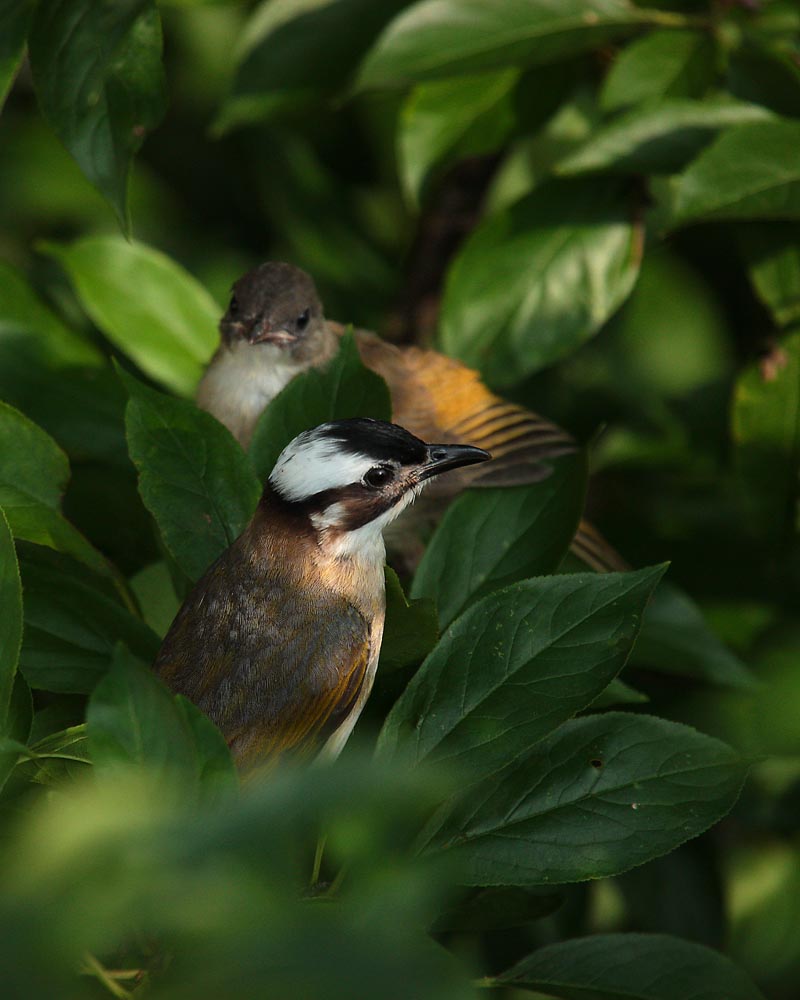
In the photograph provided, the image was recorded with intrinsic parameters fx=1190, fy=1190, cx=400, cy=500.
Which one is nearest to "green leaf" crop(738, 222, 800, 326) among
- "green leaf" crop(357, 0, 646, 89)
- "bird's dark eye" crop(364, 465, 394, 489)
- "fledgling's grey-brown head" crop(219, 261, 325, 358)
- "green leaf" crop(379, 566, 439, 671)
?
"green leaf" crop(357, 0, 646, 89)

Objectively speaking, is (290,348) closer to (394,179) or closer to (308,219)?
(308,219)

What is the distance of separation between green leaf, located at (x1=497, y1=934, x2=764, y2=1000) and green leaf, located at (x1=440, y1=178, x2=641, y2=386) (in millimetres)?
1495

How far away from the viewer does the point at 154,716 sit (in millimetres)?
1222

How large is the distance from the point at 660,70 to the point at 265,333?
4.07 feet

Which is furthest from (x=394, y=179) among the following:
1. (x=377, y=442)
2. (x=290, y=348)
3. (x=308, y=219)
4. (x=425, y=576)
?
(x=425, y=576)

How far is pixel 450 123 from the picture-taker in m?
3.15

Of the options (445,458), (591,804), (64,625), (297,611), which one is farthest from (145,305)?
(591,804)

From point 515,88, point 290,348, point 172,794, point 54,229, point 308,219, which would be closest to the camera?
point 172,794

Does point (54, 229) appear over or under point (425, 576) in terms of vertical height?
under

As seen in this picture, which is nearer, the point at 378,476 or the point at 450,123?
the point at 378,476

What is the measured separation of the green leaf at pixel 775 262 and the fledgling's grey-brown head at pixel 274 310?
4.16 ft

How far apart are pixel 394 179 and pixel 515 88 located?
1272mm

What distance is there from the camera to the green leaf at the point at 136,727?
3.94 feet

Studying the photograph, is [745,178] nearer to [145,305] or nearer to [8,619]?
[145,305]
